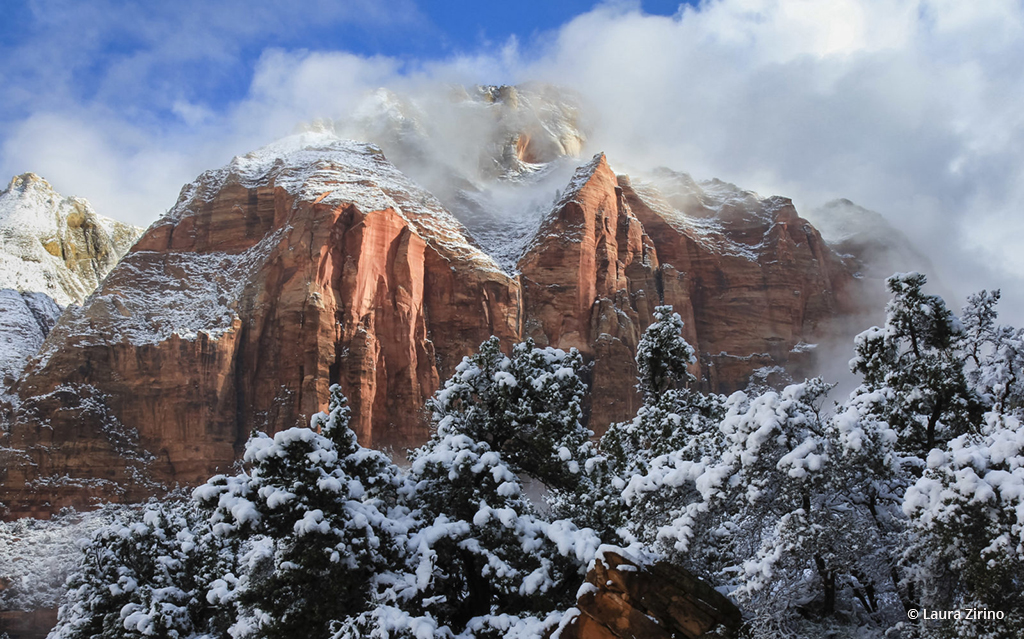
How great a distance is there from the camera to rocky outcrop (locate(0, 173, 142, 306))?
81.1 metres

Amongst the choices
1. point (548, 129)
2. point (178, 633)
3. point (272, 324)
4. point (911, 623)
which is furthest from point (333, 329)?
point (548, 129)

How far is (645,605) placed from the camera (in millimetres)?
12016

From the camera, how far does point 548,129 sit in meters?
134

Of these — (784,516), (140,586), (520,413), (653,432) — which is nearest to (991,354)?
(653,432)

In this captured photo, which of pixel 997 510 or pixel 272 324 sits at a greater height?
pixel 272 324

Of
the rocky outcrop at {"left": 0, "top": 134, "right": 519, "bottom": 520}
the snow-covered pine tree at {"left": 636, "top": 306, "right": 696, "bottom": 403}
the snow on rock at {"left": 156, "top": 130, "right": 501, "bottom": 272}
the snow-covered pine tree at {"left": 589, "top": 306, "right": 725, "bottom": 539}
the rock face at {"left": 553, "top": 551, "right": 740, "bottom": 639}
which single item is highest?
the snow on rock at {"left": 156, "top": 130, "right": 501, "bottom": 272}

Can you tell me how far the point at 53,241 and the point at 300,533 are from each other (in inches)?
3671

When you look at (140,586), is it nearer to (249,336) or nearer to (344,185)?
(249,336)

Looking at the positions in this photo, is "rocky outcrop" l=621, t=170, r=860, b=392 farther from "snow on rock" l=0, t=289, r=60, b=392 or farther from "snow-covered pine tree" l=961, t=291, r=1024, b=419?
"snow on rock" l=0, t=289, r=60, b=392

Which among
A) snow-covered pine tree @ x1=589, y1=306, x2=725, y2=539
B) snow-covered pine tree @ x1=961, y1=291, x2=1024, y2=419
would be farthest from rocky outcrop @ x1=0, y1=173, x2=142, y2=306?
snow-covered pine tree @ x1=961, y1=291, x2=1024, y2=419

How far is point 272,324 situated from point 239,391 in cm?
535

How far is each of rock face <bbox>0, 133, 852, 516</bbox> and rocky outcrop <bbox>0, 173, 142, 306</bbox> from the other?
22.5 metres

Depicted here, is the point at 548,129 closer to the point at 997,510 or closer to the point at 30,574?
the point at 30,574

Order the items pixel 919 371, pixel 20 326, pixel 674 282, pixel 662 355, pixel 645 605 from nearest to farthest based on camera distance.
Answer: pixel 645 605 → pixel 919 371 → pixel 662 355 → pixel 20 326 → pixel 674 282
